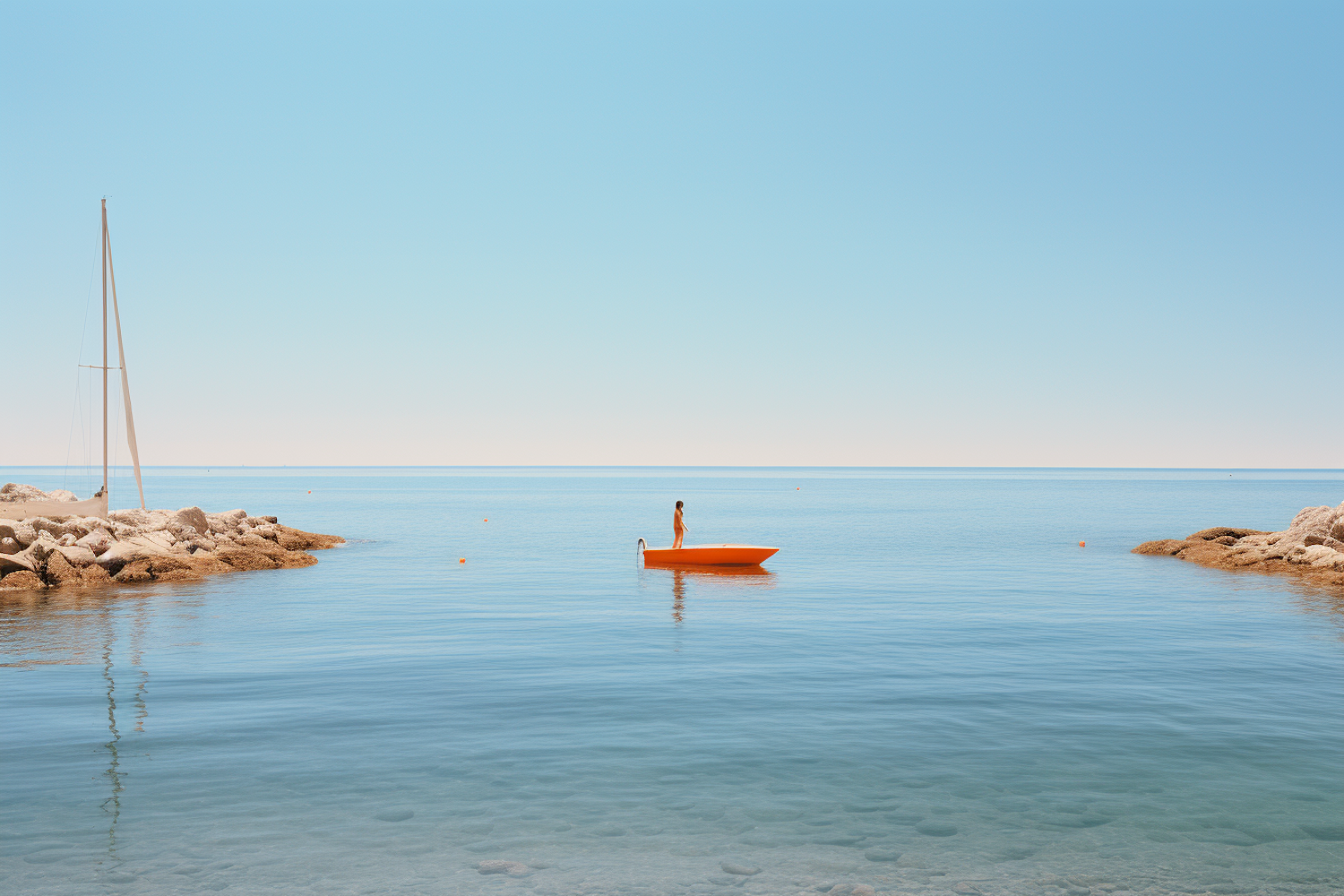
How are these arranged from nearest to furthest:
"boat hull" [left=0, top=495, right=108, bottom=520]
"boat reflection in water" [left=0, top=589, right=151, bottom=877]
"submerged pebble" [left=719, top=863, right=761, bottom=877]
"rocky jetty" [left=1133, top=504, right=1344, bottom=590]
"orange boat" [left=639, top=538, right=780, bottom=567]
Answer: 1. "submerged pebble" [left=719, top=863, right=761, bottom=877]
2. "boat reflection in water" [left=0, top=589, right=151, bottom=877]
3. "rocky jetty" [left=1133, top=504, right=1344, bottom=590]
4. "boat hull" [left=0, top=495, right=108, bottom=520]
5. "orange boat" [left=639, top=538, right=780, bottom=567]

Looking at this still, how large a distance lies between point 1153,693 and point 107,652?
770 inches

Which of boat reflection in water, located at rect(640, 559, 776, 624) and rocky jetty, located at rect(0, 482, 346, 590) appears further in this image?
boat reflection in water, located at rect(640, 559, 776, 624)

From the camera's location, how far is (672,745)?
12.4m

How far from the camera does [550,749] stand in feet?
39.7

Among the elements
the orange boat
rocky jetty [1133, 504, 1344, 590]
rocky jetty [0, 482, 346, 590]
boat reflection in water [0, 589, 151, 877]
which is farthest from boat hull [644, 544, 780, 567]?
rocky jetty [1133, 504, 1344, 590]

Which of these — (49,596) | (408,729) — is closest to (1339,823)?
(408,729)

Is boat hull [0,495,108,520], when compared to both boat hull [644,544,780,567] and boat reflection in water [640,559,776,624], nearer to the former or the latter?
boat reflection in water [640,559,776,624]

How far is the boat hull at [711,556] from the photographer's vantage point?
36.8 m

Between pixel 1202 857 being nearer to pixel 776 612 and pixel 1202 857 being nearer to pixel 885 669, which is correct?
pixel 885 669

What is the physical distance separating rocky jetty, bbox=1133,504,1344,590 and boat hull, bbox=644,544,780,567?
715 inches

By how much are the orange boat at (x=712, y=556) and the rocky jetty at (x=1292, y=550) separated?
59.5ft

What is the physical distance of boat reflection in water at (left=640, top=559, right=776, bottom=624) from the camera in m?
31.4

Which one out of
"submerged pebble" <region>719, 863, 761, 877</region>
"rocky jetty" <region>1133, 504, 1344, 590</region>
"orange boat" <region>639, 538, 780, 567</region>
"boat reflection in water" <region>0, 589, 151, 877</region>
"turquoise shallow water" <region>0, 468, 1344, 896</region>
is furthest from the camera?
"orange boat" <region>639, 538, 780, 567</region>

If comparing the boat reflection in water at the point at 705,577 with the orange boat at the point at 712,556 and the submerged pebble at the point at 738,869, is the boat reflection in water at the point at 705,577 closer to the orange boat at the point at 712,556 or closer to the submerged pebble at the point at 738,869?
the orange boat at the point at 712,556
